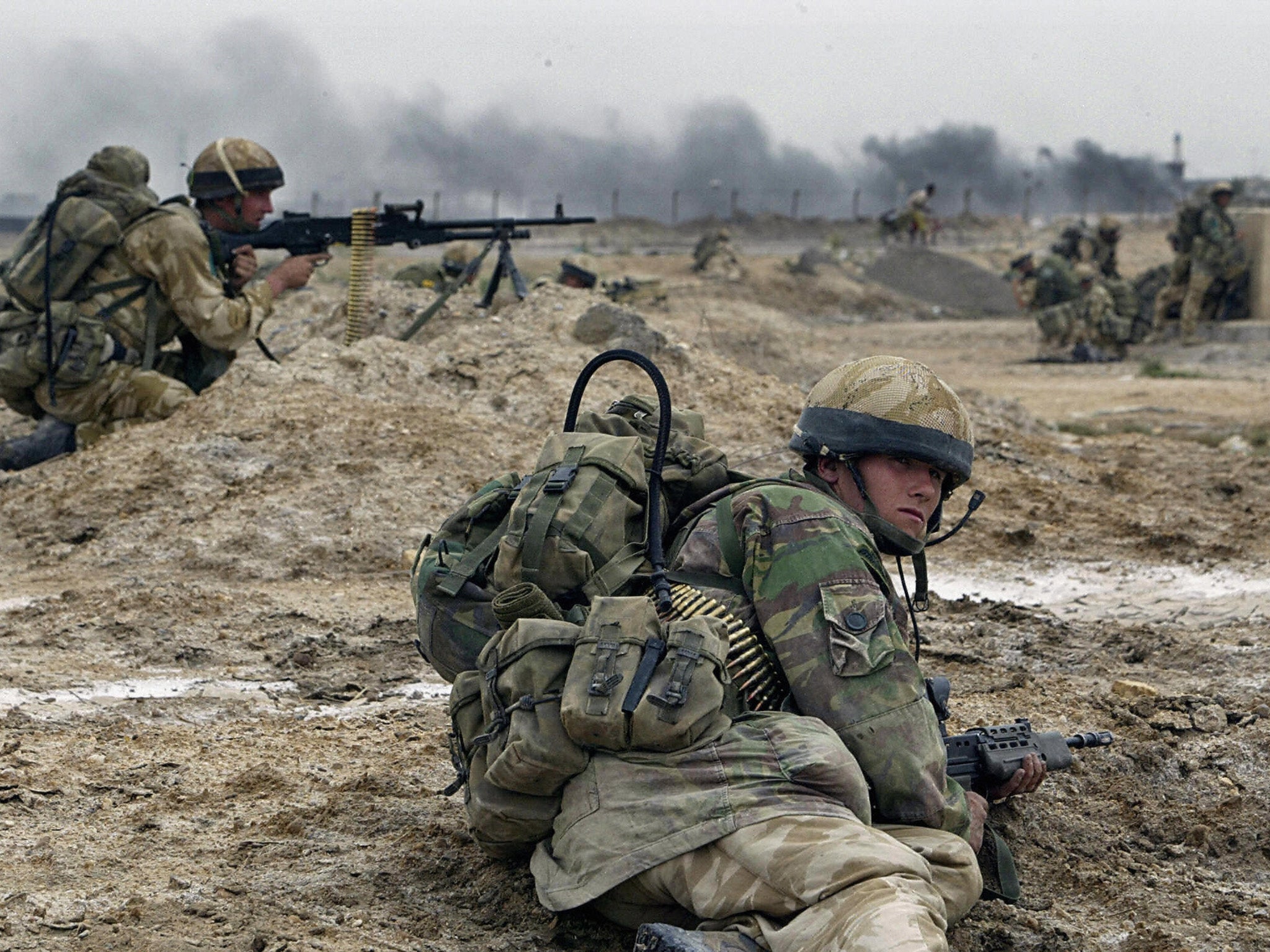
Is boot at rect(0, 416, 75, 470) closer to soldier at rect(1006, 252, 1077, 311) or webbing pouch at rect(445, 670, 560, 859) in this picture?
webbing pouch at rect(445, 670, 560, 859)

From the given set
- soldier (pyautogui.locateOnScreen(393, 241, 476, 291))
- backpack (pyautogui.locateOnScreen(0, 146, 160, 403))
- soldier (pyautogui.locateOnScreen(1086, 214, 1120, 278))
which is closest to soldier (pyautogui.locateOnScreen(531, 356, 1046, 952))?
backpack (pyautogui.locateOnScreen(0, 146, 160, 403))

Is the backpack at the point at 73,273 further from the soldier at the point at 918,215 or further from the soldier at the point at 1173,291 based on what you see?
the soldier at the point at 918,215

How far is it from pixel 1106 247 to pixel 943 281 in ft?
28.9

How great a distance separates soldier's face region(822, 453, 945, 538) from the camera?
316 centimetres

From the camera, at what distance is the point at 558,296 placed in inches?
414

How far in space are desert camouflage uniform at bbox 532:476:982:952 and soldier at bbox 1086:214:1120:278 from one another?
656 inches

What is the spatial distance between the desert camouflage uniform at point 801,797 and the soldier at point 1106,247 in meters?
16.7

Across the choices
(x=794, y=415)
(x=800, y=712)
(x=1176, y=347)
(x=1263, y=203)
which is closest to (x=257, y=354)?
(x=794, y=415)

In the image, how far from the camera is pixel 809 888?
2531mm

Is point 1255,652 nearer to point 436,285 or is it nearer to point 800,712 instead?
point 800,712

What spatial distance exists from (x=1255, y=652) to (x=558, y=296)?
618 cm

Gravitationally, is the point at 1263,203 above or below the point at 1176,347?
above

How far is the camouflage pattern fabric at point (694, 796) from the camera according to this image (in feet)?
8.75

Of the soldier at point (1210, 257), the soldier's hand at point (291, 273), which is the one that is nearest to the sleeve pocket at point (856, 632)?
the soldier's hand at point (291, 273)
